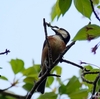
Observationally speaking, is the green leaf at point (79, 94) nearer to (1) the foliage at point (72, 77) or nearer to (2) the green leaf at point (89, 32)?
(1) the foliage at point (72, 77)

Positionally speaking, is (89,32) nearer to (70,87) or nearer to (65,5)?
(65,5)

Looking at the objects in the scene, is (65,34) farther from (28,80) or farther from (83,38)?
(83,38)

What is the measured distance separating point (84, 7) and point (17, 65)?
38cm

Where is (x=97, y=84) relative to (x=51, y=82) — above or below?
above

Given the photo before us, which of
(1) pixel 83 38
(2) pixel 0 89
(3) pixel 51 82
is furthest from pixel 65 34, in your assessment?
(1) pixel 83 38

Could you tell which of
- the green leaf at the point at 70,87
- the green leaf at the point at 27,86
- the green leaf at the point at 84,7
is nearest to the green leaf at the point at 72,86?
the green leaf at the point at 70,87

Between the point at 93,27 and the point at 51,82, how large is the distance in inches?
20.4

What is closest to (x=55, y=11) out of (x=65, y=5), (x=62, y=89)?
(x=65, y=5)

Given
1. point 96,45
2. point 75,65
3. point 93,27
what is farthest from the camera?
point 75,65

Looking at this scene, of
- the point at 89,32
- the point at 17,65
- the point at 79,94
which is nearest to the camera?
the point at 89,32

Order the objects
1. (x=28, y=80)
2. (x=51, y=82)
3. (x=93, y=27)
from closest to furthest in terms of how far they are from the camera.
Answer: (x=93, y=27), (x=28, y=80), (x=51, y=82)

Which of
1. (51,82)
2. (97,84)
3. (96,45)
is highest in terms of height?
(96,45)

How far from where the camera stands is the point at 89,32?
0.65 meters

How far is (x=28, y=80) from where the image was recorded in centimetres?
98
